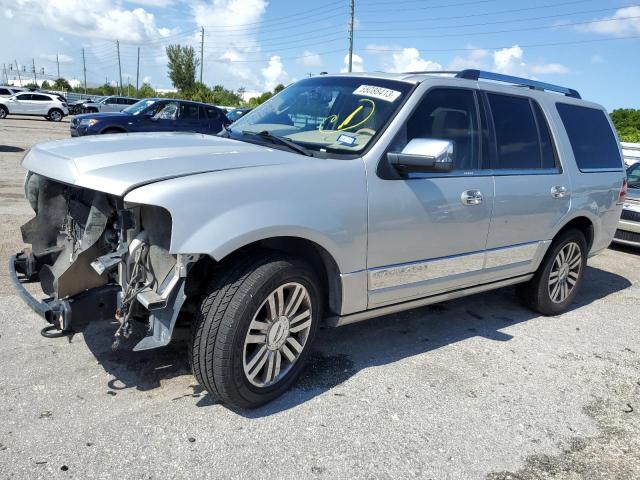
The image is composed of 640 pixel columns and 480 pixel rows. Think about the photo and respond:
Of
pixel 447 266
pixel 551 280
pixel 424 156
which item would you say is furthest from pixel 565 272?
pixel 424 156

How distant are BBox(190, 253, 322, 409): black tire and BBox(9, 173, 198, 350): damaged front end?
203 mm

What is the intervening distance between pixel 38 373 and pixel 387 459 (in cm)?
210

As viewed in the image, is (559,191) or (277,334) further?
(559,191)

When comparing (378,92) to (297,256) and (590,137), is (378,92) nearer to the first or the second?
(297,256)

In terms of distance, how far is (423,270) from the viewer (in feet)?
12.3

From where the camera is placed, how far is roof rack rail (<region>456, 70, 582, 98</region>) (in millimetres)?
4262

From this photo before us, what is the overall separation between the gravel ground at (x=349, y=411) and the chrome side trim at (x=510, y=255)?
638mm

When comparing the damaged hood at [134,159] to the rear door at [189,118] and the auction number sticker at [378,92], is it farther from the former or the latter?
the rear door at [189,118]

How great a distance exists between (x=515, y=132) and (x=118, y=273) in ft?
10.5

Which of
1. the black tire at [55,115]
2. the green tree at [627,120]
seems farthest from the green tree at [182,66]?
the green tree at [627,120]

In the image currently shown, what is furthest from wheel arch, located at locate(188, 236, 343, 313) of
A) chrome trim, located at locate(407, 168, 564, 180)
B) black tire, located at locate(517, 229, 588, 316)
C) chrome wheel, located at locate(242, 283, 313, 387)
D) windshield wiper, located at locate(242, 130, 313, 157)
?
black tire, located at locate(517, 229, 588, 316)

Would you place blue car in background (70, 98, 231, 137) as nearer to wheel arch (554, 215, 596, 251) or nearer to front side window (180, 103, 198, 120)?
front side window (180, 103, 198, 120)

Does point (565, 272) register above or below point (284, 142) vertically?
below

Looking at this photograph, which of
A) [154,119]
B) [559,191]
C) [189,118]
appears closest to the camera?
[559,191]
